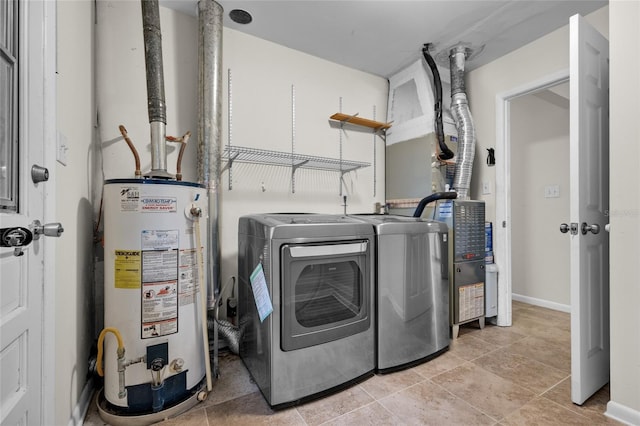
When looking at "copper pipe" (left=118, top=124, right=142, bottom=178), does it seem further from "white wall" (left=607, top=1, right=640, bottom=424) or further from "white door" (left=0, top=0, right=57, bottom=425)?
"white wall" (left=607, top=1, right=640, bottom=424)

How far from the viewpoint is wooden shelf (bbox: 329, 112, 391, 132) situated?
2.60m

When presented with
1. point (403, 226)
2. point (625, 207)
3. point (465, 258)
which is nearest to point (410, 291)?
point (403, 226)

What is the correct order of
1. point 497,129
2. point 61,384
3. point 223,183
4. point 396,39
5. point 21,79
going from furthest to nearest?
point 497,129 → point 396,39 → point 223,183 → point 61,384 → point 21,79

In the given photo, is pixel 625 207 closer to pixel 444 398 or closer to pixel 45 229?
pixel 444 398

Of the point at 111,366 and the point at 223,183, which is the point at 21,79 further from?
the point at 223,183

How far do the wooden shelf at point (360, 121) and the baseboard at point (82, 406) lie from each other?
2478mm

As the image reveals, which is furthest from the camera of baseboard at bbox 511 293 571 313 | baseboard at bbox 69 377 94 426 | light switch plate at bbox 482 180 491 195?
baseboard at bbox 511 293 571 313

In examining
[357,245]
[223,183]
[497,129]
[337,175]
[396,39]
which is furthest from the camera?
[337,175]

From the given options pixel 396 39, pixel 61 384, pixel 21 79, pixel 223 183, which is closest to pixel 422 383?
pixel 61 384

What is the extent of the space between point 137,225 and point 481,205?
97.6 inches

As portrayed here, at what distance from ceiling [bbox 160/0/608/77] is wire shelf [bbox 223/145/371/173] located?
0.95 meters

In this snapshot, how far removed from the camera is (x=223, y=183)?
2199mm

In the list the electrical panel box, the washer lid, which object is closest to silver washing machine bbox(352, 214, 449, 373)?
the washer lid

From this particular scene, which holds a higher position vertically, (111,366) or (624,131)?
(624,131)
